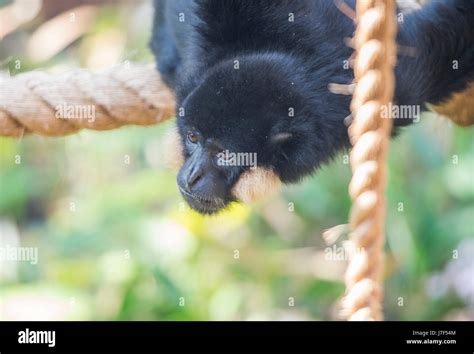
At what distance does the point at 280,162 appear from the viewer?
84.1 inches

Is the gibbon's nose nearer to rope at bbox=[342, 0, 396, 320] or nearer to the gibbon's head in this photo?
the gibbon's head

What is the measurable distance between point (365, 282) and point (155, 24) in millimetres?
1783

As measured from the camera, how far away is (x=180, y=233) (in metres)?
3.49

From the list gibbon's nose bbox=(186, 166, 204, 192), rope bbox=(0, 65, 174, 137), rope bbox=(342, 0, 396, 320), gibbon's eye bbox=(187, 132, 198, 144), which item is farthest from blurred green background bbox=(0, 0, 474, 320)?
rope bbox=(342, 0, 396, 320)

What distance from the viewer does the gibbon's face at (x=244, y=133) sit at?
203 centimetres

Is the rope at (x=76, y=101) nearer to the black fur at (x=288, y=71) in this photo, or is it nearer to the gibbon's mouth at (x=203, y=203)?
the black fur at (x=288, y=71)

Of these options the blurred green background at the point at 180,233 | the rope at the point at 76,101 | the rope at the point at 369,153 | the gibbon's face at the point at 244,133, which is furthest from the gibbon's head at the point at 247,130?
the blurred green background at the point at 180,233

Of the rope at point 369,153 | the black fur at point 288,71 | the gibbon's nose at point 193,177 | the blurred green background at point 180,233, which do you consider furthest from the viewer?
the blurred green background at point 180,233

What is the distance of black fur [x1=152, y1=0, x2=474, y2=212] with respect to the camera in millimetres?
2027

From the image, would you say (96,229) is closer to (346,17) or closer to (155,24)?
(155,24)

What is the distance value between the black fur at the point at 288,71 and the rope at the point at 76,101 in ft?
0.65

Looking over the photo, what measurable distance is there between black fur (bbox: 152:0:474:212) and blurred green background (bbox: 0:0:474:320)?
3.54 ft

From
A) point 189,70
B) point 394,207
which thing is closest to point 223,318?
point 394,207

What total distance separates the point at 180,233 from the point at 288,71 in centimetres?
162
